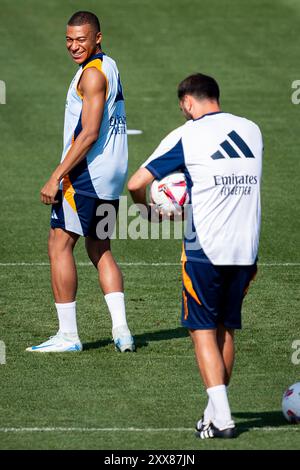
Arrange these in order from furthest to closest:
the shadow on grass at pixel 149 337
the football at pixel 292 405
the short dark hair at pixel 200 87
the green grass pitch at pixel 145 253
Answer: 1. the shadow on grass at pixel 149 337
2. the green grass pitch at pixel 145 253
3. the football at pixel 292 405
4. the short dark hair at pixel 200 87

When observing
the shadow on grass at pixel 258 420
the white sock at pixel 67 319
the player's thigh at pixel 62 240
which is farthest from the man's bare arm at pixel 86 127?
the shadow on grass at pixel 258 420

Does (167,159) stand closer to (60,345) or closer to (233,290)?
(233,290)

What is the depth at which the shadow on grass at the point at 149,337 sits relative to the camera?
31.7 ft

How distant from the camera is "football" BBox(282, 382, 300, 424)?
757 centimetres

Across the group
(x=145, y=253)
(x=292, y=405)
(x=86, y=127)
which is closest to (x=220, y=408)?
(x=292, y=405)

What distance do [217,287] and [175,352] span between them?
217 cm

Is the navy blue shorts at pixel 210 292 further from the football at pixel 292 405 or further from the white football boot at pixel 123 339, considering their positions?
the white football boot at pixel 123 339

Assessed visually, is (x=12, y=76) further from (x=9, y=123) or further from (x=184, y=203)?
(x=184, y=203)

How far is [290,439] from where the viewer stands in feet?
23.7

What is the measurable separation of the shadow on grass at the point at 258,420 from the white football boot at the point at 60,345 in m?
1.92

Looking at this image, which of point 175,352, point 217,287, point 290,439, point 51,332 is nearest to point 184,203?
point 217,287
